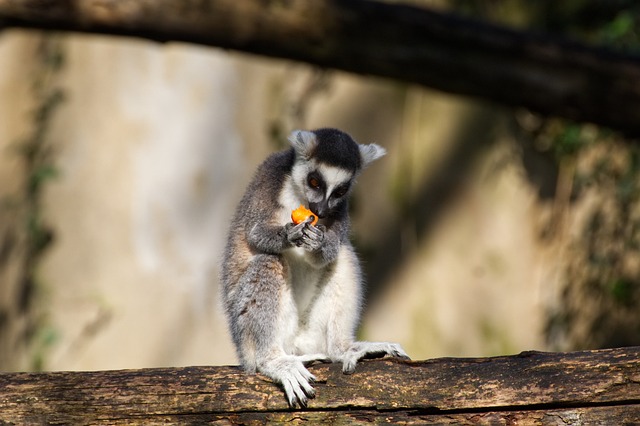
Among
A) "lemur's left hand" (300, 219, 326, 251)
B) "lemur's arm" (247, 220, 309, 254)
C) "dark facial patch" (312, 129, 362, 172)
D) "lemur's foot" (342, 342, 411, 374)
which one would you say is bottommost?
"lemur's foot" (342, 342, 411, 374)

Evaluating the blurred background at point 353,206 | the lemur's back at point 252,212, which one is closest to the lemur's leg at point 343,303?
the lemur's back at point 252,212

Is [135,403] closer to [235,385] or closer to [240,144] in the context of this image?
[235,385]

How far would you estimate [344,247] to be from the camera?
475 cm

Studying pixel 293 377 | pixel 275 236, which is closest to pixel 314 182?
pixel 275 236

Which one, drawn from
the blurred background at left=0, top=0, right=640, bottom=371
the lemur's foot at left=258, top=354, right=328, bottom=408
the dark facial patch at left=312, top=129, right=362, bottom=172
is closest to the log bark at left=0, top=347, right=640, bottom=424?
the lemur's foot at left=258, top=354, right=328, bottom=408

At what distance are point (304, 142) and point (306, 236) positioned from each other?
0.62 m

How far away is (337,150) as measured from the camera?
4.71 m

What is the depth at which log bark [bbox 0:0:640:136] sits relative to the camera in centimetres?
433

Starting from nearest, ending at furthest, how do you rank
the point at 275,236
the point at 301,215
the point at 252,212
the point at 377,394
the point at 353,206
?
the point at 377,394 → the point at 275,236 → the point at 301,215 → the point at 252,212 → the point at 353,206

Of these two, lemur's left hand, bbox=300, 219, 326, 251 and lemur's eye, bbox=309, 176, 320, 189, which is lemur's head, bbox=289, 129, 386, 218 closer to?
lemur's eye, bbox=309, 176, 320, 189

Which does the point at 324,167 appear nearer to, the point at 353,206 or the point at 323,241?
the point at 323,241

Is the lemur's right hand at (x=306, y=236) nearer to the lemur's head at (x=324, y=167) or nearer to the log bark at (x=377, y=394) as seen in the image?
the lemur's head at (x=324, y=167)

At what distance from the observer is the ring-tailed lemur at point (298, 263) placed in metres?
4.37

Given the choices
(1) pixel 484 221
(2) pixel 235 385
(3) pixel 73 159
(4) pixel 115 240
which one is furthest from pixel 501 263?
(2) pixel 235 385
